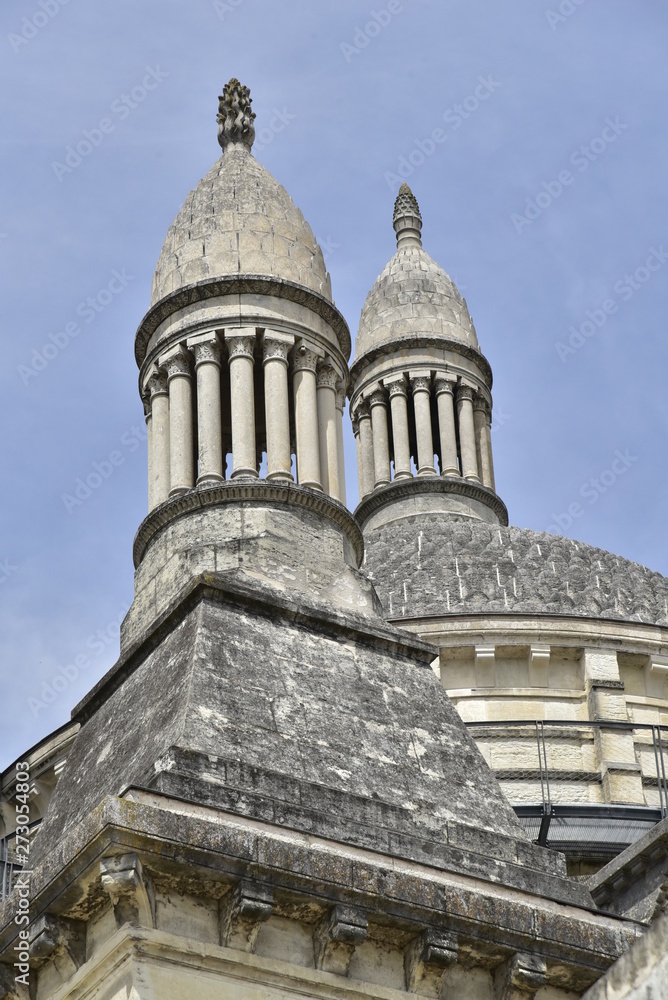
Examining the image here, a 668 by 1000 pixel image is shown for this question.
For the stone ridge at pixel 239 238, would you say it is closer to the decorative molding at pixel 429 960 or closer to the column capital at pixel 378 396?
the decorative molding at pixel 429 960

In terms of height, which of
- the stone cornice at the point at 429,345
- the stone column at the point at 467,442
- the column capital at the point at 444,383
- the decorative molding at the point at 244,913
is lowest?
the decorative molding at the point at 244,913

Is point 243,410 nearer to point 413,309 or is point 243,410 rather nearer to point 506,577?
point 506,577

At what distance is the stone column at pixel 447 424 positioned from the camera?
123ft

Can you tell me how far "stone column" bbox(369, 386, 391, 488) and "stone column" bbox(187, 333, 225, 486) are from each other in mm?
18651

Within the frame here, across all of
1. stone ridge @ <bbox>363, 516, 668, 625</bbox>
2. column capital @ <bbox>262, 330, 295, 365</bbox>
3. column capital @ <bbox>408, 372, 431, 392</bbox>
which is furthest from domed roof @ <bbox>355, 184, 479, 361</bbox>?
column capital @ <bbox>262, 330, 295, 365</bbox>

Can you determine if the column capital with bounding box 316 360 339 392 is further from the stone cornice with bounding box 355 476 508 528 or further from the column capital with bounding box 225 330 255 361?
the stone cornice with bounding box 355 476 508 528

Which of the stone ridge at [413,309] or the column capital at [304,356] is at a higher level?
the stone ridge at [413,309]

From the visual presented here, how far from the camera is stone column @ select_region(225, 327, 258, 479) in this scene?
18.3m

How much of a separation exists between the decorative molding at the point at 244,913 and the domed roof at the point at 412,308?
91.8 feet

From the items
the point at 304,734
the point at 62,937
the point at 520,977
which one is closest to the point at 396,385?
the point at 304,734

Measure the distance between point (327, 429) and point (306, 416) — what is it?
14.7 inches

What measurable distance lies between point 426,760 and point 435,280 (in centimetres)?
2678

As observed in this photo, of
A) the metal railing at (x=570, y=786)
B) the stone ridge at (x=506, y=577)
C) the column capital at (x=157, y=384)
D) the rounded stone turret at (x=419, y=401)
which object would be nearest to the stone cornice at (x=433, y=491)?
the rounded stone turret at (x=419, y=401)

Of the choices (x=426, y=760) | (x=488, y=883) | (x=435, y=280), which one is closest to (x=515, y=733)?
(x=426, y=760)
